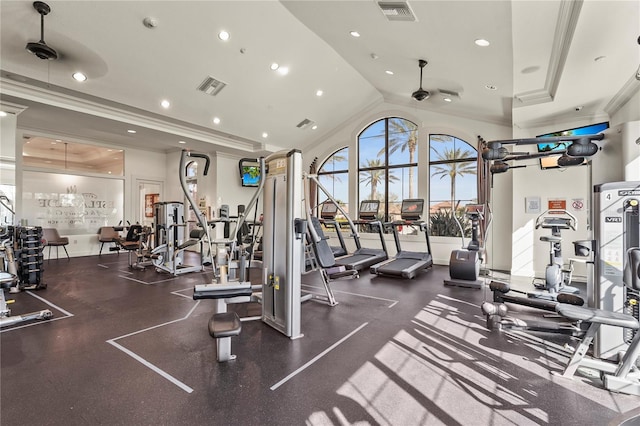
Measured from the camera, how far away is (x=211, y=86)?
6.26m

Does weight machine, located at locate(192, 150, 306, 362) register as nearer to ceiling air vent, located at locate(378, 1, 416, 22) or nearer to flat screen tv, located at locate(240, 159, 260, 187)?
ceiling air vent, located at locate(378, 1, 416, 22)

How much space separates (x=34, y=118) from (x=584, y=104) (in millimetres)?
10978

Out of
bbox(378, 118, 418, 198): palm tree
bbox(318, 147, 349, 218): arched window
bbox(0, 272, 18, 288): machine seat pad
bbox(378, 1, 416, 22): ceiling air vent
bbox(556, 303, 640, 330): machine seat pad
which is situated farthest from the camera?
bbox(318, 147, 349, 218): arched window

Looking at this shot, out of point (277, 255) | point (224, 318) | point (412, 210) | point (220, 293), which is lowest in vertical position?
point (224, 318)

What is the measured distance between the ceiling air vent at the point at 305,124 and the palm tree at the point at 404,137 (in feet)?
7.63

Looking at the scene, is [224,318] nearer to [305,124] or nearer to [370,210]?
[370,210]

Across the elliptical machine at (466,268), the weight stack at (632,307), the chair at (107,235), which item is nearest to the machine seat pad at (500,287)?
the weight stack at (632,307)

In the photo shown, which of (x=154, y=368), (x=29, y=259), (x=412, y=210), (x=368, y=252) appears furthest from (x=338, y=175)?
(x=154, y=368)

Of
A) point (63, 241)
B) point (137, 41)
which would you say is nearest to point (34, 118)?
point (63, 241)

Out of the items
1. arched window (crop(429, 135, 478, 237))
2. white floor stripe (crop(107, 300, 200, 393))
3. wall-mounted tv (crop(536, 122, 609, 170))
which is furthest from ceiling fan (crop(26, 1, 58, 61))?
arched window (crop(429, 135, 478, 237))

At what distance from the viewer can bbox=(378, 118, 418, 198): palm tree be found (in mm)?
8578

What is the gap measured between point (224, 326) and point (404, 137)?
7.58 m

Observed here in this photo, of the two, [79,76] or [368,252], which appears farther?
[368,252]

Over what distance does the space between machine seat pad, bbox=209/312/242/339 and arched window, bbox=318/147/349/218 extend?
716 centimetres
